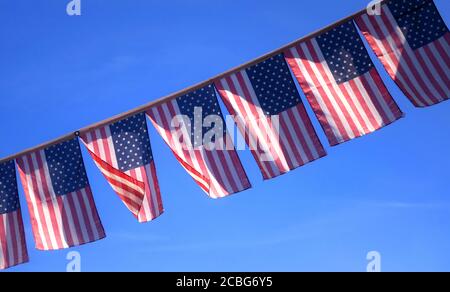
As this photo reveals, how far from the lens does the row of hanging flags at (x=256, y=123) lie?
11.1 metres

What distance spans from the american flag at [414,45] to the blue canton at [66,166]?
16.3 feet

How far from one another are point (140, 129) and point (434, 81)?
15.2 ft

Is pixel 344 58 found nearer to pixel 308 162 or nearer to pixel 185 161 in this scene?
pixel 308 162

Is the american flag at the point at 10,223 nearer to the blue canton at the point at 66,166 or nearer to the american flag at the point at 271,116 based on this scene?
the blue canton at the point at 66,166

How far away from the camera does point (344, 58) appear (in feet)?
37.4

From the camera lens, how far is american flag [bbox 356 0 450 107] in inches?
438

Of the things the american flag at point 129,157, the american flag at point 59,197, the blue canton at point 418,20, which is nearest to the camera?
the american flag at point 129,157

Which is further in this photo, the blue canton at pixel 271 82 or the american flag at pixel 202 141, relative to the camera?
the blue canton at pixel 271 82

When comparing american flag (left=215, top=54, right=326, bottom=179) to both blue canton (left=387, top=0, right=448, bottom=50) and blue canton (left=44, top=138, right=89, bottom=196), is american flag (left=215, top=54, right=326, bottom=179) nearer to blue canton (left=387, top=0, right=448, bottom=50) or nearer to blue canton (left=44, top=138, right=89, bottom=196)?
blue canton (left=387, top=0, right=448, bottom=50)

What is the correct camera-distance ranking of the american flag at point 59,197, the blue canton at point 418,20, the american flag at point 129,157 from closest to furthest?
the american flag at point 129,157
the american flag at point 59,197
the blue canton at point 418,20

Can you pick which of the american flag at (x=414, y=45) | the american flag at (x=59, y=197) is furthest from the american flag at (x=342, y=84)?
the american flag at (x=59, y=197)

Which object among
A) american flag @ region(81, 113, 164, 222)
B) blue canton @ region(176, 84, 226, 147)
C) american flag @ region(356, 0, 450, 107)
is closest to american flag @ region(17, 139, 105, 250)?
american flag @ region(81, 113, 164, 222)
